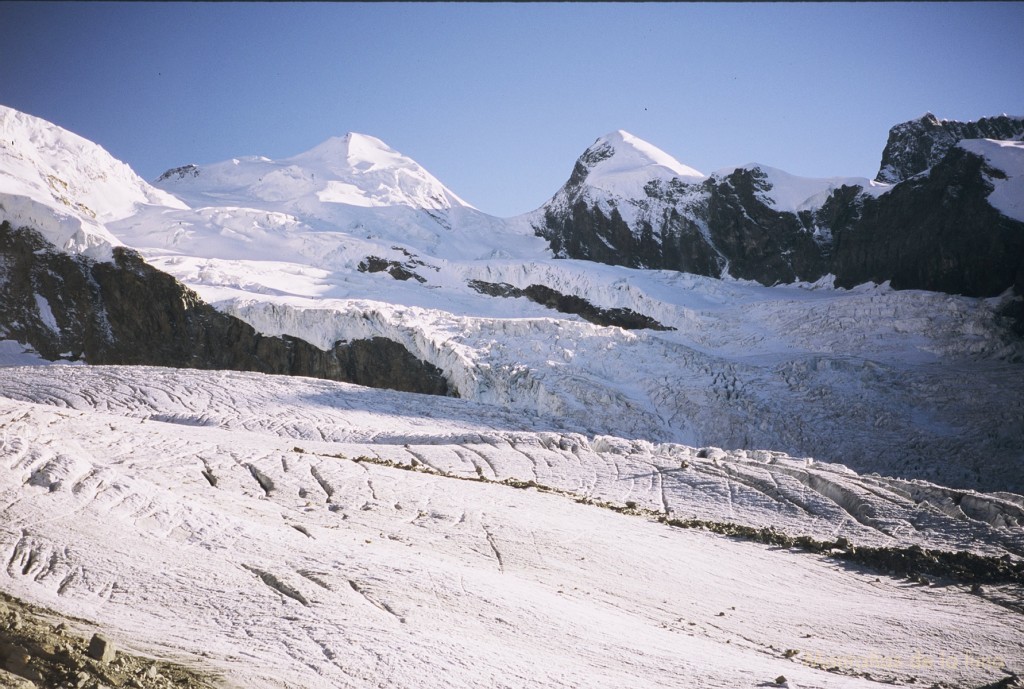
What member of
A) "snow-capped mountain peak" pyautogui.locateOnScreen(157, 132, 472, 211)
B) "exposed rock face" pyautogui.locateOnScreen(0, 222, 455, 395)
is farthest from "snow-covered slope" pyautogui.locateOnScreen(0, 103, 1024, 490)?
"snow-capped mountain peak" pyautogui.locateOnScreen(157, 132, 472, 211)

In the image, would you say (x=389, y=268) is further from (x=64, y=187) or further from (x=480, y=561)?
(x=480, y=561)

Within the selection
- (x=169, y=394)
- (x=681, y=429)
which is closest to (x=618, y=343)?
(x=681, y=429)

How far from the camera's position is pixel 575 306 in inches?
1969

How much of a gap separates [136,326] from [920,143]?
6885cm

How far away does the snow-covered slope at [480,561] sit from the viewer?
23.8 feet

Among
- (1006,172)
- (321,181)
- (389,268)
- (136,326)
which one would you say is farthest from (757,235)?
(136,326)

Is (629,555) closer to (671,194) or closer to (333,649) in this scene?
(333,649)

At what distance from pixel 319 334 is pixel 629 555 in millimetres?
30674

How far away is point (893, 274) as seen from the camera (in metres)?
50.6

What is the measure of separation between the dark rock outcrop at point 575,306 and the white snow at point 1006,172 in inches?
861

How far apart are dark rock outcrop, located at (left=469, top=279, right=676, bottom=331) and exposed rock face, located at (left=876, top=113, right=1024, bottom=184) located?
37.4m

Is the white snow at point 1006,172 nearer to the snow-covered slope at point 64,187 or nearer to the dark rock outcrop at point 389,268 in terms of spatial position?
the dark rock outcrop at point 389,268

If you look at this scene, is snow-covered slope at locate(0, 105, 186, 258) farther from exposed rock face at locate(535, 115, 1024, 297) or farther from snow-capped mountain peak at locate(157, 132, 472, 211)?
exposed rock face at locate(535, 115, 1024, 297)

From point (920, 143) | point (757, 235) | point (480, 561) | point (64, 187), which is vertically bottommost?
point (480, 561)
